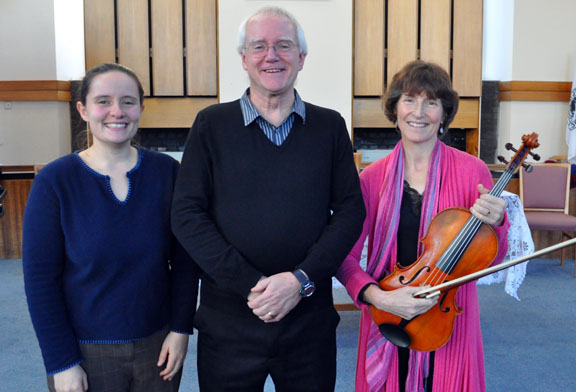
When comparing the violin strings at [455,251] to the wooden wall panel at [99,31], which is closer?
the violin strings at [455,251]

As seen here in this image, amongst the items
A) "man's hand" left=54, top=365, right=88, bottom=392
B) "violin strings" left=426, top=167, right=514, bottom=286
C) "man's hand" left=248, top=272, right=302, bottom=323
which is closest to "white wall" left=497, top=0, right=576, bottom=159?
"violin strings" left=426, top=167, right=514, bottom=286

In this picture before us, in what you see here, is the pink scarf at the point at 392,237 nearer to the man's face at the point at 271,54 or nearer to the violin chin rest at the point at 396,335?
the violin chin rest at the point at 396,335

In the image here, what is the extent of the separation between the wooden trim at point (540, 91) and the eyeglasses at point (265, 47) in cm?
572

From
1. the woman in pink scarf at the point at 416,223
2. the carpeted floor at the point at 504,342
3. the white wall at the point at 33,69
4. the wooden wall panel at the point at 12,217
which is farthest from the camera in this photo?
the white wall at the point at 33,69

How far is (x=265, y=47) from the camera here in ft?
4.64

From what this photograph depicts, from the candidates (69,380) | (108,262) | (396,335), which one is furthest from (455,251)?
(69,380)

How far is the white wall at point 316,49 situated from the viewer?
20.8 feet

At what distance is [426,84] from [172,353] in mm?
1064

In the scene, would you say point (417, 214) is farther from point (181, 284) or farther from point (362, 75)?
point (362, 75)

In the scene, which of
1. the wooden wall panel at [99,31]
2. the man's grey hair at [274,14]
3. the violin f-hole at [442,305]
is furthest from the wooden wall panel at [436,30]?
the violin f-hole at [442,305]

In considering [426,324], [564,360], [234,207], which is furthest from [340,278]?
[564,360]

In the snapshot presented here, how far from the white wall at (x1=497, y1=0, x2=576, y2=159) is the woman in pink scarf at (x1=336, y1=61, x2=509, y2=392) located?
532cm

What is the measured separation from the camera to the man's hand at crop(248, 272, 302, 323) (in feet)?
4.26

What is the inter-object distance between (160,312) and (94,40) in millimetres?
5823
